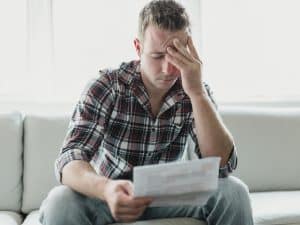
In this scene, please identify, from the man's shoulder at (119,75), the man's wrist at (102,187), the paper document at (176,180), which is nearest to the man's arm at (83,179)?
the man's wrist at (102,187)

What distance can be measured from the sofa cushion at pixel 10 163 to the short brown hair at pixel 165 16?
2.64 ft

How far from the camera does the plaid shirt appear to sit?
1.73 meters

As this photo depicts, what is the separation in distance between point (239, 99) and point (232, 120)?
413mm

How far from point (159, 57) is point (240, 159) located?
2.85 ft

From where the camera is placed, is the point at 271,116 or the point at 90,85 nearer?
the point at 90,85

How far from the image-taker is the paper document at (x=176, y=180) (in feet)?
4.20

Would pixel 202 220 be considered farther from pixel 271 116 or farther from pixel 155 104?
pixel 271 116

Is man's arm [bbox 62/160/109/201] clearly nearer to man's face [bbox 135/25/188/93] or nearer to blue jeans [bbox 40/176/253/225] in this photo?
blue jeans [bbox 40/176/253/225]

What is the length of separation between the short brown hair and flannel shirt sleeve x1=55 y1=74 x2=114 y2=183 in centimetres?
23

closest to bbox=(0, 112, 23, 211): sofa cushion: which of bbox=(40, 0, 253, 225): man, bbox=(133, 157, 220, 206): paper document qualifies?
bbox=(40, 0, 253, 225): man

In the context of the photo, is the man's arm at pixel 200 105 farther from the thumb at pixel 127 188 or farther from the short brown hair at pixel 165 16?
the thumb at pixel 127 188

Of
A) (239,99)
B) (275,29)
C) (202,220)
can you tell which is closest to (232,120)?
(239,99)

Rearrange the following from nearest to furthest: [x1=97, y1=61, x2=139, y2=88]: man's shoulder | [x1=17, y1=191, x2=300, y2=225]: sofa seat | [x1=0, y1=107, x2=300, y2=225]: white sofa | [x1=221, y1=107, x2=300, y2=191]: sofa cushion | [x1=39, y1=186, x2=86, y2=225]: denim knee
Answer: [x1=39, y1=186, x2=86, y2=225]: denim knee, [x1=97, y1=61, x2=139, y2=88]: man's shoulder, [x1=17, y1=191, x2=300, y2=225]: sofa seat, [x1=0, y1=107, x2=300, y2=225]: white sofa, [x1=221, y1=107, x2=300, y2=191]: sofa cushion

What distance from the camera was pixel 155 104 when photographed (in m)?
1.80
